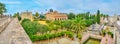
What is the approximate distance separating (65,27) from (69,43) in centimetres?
3849

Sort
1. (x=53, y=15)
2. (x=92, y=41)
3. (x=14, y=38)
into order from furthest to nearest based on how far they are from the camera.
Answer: (x=53, y=15)
(x=92, y=41)
(x=14, y=38)

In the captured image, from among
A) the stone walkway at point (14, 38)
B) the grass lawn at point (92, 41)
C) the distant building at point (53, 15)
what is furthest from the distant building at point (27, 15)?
the stone walkway at point (14, 38)

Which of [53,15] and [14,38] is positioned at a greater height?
[14,38]

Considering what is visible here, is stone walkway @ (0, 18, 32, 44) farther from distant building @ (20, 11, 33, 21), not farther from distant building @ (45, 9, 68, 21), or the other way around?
distant building @ (45, 9, 68, 21)

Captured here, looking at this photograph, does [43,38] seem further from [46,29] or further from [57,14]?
[57,14]

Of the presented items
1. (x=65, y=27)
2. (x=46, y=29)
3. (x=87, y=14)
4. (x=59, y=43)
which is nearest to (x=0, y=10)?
(x=46, y=29)

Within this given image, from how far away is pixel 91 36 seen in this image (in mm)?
21156

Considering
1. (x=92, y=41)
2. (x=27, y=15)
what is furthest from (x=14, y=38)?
(x=27, y=15)

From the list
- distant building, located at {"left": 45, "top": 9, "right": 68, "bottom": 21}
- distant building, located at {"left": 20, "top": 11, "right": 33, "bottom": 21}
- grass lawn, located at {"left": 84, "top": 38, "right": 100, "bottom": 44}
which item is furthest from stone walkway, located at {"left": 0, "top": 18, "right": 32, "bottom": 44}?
distant building, located at {"left": 45, "top": 9, "right": 68, "bottom": 21}

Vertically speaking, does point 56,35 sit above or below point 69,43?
below

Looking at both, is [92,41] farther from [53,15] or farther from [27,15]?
[53,15]

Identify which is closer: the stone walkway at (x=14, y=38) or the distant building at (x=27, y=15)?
the stone walkway at (x=14, y=38)

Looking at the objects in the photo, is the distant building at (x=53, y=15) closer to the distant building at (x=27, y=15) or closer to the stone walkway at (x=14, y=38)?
the distant building at (x=27, y=15)

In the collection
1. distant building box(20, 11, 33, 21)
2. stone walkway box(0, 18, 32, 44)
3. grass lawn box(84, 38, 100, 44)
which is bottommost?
grass lawn box(84, 38, 100, 44)
